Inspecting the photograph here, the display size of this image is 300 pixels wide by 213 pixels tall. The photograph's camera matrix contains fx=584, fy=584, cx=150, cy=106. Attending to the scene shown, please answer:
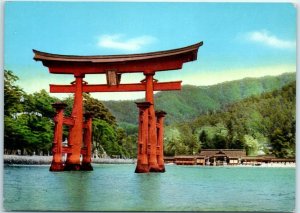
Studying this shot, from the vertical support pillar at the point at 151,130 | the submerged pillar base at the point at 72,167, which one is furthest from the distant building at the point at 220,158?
the submerged pillar base at the point at 72,167

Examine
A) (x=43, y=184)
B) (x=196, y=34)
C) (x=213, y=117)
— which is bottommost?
(x=43, y=184)

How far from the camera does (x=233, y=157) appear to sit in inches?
203

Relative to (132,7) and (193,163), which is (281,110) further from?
(132,7)

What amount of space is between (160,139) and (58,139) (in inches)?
35.4

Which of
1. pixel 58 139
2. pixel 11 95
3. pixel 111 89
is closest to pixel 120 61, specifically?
pixel 111 89

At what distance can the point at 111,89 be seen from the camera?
5.25 metres

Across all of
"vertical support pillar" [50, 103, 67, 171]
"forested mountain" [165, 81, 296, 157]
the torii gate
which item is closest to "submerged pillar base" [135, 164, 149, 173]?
the torii gate

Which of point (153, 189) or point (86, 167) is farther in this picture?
point (86, 167)

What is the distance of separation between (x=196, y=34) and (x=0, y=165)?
6.61 feet

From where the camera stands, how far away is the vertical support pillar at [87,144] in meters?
5.23

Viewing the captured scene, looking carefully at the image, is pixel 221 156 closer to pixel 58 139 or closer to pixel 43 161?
pixel 58 139

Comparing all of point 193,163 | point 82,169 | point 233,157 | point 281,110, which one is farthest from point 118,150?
point 281,110

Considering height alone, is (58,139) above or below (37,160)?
above

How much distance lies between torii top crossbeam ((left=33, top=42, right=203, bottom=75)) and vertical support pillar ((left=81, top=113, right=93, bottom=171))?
0.43 meters
